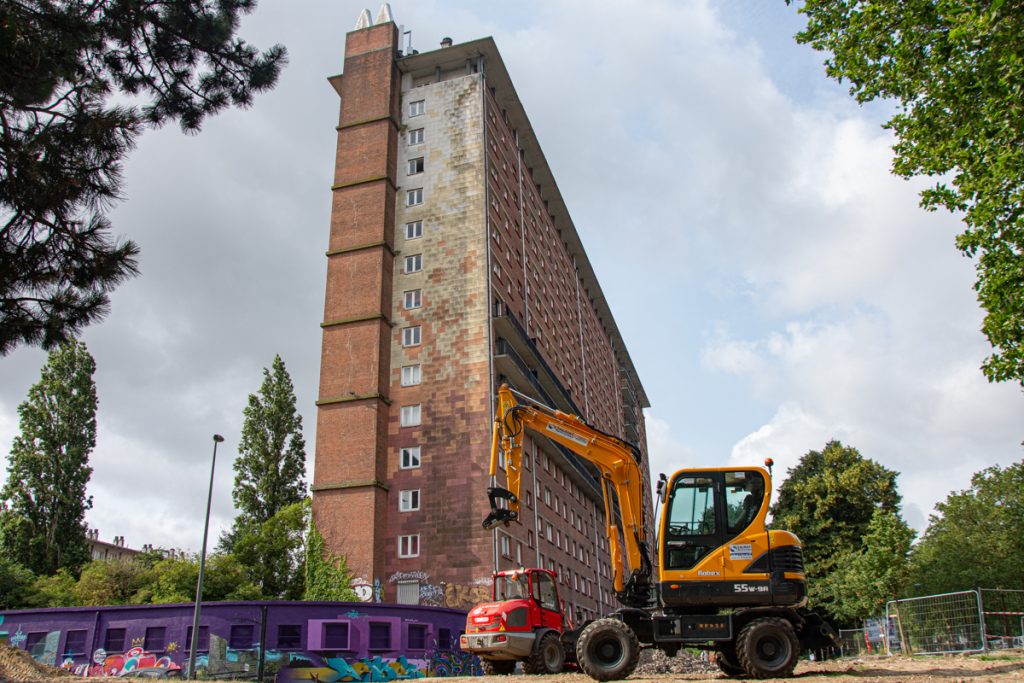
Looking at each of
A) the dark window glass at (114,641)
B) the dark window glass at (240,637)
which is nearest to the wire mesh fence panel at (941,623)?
the dark window glass at (240,637)

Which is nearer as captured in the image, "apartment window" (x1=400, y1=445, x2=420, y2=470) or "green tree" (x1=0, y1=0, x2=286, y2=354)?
"green tree" (x1=0, y1=0, x2=286, y2=354)

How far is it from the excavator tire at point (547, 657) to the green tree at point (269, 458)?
31486 millimetres

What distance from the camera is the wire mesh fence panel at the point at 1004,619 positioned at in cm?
2059

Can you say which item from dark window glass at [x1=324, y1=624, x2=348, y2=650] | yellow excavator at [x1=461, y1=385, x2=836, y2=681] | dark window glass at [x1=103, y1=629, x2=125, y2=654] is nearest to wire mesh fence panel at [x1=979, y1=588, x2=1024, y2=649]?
yellow excavator at [x1=461, y1=385, x2=836, y2=681]

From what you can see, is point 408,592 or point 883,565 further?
point 408,592

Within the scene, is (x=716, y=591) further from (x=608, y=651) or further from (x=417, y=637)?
(x=417, y=637)

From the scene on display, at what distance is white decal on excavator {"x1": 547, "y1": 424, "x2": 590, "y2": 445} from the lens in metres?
17.1

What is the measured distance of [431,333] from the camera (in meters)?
40.5

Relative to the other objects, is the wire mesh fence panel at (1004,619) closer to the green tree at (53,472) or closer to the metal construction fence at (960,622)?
the metal construction fence at (960,622)

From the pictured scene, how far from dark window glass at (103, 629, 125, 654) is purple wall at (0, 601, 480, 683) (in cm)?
3

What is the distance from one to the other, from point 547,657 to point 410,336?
81.4 feet

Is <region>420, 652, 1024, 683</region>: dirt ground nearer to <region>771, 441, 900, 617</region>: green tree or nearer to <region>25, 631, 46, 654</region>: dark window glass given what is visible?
<region>25, 631, 46, 654</region>: dark window glass

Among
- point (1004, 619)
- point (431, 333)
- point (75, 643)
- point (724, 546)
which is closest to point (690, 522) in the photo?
point (724, 546)

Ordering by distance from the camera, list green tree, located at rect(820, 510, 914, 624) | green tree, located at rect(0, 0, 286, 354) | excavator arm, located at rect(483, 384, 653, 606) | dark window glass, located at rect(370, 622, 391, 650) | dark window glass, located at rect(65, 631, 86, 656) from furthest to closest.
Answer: green tree, located at rect(820, 510, 914, 624) → dark window glass, located at rect(370, 622, 391, 650) → dark window glass, located at rect(65, 631, 86, 656) → excavator arm, located at rect(483, 384, 653, 606) → green tree, located at rect(0, 0, 286, 354)
